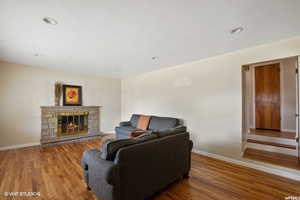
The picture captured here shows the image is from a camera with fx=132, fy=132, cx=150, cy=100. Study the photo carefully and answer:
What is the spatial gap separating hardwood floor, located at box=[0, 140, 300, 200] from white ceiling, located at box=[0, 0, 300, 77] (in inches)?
92.2

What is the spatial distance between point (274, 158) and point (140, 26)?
358 cm

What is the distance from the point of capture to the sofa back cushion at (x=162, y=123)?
11.8 feet

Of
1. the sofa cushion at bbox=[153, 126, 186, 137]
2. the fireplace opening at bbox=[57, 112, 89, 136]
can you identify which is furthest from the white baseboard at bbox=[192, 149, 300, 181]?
the fireplace opening at bbox=[57, 112, 89, 136]

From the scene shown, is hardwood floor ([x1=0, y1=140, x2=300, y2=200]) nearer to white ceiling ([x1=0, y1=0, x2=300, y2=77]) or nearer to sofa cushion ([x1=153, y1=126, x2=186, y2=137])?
sofa cushion ([x1=153, y1=126, x2=186, y2=137])

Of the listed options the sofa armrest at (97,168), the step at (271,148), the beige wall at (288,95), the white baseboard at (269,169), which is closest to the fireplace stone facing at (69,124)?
the sofa armrest at (97,168)

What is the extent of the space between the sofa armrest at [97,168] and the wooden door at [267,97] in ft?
17.8

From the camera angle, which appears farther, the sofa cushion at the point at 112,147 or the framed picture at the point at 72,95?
the framed picture at the point at 72,95

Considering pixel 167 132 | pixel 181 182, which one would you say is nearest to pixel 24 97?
pixel 167 132

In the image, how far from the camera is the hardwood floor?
1.82 metres

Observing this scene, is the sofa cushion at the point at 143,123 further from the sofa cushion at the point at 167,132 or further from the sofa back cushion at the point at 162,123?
the sofa cushion at the point at 167,132

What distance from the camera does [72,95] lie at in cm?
457

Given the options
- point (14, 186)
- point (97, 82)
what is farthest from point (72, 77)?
point (14, 186)

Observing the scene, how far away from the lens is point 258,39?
226 centimetres

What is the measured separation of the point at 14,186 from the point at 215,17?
372 centimetres
